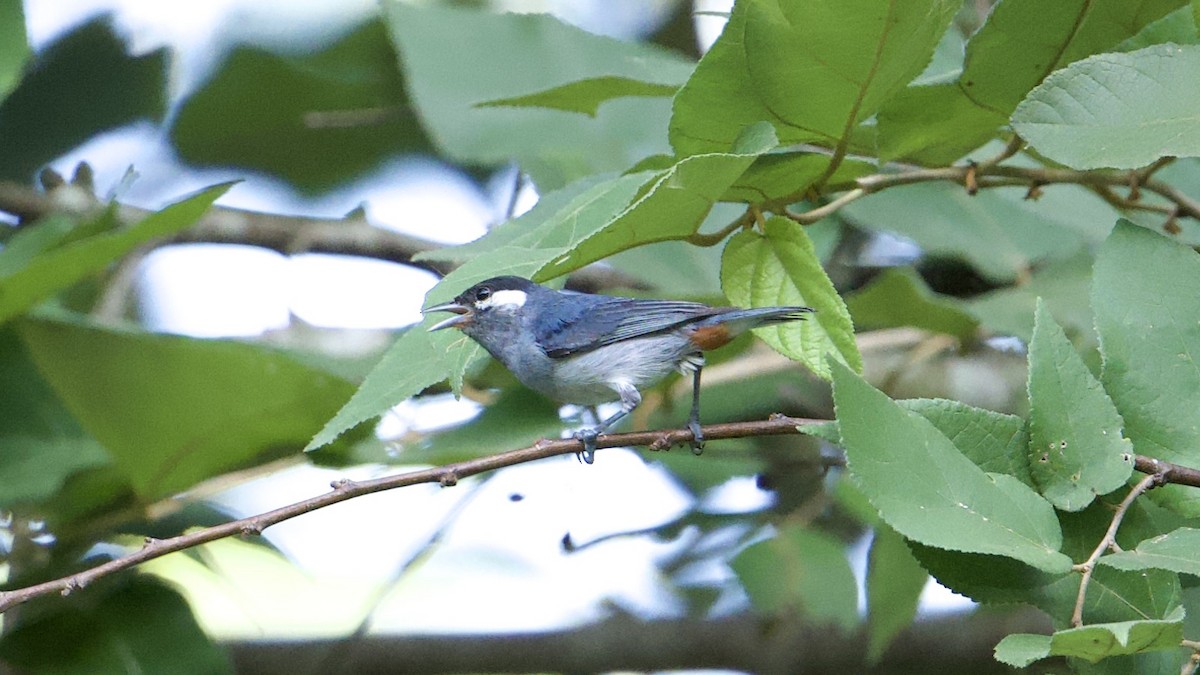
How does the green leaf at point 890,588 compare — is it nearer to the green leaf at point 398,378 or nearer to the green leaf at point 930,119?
the green leaf at point 930,119

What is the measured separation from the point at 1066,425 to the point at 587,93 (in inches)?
32.3

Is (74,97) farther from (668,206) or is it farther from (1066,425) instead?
(1066,425)

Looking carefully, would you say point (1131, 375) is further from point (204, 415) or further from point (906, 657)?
point (906, 657)

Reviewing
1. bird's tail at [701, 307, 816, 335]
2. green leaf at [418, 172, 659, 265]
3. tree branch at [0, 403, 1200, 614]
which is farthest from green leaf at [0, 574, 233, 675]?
bird's tail at [701, 307, 816, 335]

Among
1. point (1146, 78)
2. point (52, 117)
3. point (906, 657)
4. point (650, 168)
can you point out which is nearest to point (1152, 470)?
point (1146, 78)

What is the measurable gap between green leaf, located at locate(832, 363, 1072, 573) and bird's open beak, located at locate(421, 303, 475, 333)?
0.54 m

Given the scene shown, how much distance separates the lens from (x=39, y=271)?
192 centimetres

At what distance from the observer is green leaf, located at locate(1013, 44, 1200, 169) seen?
1329 millimetres

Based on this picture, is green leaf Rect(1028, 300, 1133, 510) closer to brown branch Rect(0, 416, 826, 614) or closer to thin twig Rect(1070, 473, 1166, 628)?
thin twig Rect(1070, 473, 1166, 628)

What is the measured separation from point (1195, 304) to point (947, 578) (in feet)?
1.28

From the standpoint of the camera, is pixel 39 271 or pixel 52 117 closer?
pixel 39 271

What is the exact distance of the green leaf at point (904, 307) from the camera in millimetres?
2281

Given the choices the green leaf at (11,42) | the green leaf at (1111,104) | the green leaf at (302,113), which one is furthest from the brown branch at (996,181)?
the green leaf at (302,113)

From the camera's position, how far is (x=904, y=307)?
7.62ft
